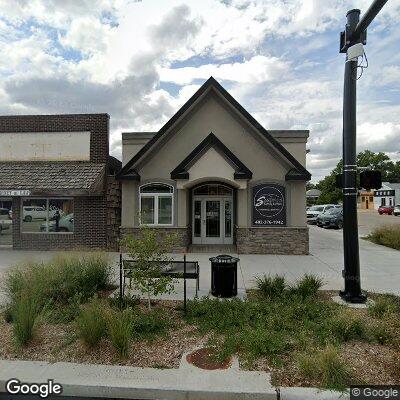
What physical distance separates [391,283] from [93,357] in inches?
304

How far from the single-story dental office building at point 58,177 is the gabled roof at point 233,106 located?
46.4 inches

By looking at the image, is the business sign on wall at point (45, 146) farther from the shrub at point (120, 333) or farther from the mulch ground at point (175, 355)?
the shrub at point (120, 333)

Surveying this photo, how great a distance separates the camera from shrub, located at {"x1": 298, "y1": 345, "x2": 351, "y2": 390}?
379 cm

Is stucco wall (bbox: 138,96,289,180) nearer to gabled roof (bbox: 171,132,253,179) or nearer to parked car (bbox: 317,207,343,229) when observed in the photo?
gabled roof (bbox: 171,132,253,179)

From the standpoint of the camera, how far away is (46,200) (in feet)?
47.3

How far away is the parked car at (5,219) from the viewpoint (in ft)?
48.3

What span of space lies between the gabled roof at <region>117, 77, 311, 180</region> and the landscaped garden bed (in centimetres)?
748

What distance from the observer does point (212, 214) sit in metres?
14.9

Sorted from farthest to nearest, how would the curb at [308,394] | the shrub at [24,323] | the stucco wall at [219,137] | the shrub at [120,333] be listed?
the stucco wall at [219,137] → the shrub at [24,323] → the shrub at [120,333] → the curb at [308,394]

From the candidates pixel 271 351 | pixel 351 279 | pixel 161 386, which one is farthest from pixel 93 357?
pixel 351 279

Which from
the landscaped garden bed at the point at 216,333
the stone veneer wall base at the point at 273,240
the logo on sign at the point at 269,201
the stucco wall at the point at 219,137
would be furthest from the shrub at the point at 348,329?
the stucco wall at the point at 219,137

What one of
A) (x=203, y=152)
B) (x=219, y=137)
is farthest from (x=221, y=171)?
(x=219, y=137)

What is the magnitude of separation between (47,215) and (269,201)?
956 cm

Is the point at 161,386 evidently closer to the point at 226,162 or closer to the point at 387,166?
the point at 226,162
